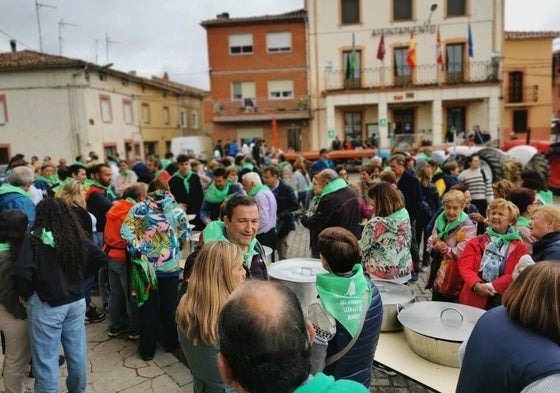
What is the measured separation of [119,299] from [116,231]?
0.90 meters

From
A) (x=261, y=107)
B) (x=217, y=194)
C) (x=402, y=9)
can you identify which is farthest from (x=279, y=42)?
(x=217, y=194)

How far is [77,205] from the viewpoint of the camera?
4738 mm

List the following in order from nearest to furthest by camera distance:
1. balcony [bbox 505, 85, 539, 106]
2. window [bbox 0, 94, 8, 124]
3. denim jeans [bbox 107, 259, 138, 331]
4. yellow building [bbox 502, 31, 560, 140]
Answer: denim jeans [bbox 107, 259, 138, 331] → window [bbox 0, 94, 8, 124] → yellow building [bbox 502, 31, 560, 140] → balcony [bbox 505, 85, 539, 106]

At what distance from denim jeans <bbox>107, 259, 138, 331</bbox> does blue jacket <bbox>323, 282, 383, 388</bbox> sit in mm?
3123

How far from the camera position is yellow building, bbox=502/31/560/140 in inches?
1234

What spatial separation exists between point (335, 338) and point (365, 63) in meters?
27.1

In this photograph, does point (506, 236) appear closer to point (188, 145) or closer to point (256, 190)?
point (256, 190)

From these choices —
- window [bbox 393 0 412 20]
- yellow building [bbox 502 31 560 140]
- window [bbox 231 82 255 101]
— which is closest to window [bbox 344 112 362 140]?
window [bbox 393 0 412 20]

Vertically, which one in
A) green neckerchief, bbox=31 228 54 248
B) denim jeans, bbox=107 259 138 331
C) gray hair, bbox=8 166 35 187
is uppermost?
gray hair, bbox=8 166 35 187

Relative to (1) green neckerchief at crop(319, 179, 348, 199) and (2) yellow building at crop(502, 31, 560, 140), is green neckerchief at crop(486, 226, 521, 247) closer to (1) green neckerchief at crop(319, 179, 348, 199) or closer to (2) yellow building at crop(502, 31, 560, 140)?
(1) green neckerchief at crop(319, 179, 348, 199)

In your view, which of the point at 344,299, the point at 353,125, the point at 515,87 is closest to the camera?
the point at 344,299

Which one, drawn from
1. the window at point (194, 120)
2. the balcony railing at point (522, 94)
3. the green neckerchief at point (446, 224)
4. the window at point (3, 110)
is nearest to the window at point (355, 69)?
the balcony railing at point (522, 94)

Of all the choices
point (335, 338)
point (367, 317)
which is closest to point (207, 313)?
point (335, 338)

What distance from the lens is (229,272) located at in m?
2.23
